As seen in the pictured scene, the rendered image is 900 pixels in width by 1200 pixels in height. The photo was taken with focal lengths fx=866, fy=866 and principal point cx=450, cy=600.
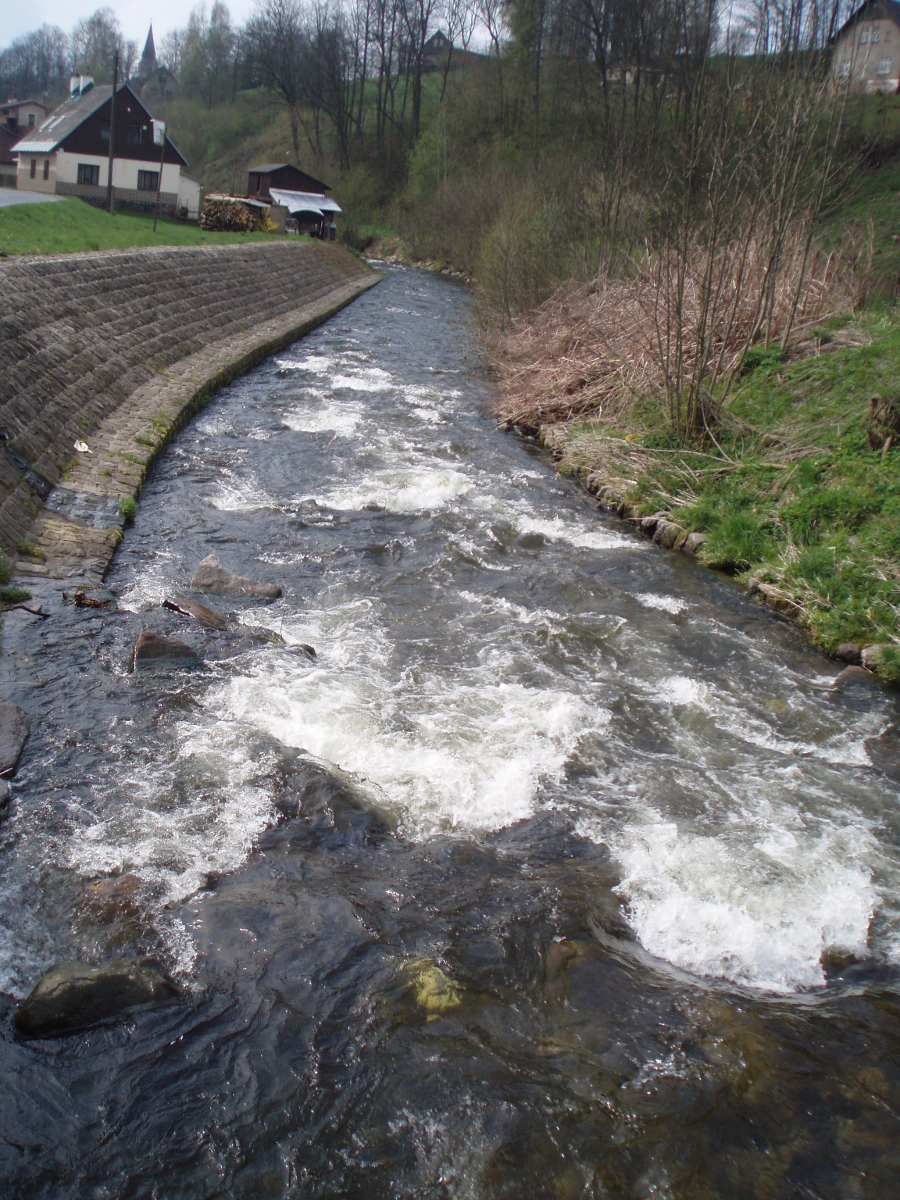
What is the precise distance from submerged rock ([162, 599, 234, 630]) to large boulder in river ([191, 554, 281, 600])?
55 cm

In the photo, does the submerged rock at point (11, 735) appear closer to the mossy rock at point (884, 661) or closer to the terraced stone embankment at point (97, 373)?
the terraced stone embankment at point (97, 373)

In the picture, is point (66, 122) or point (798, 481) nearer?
point (798, 481)

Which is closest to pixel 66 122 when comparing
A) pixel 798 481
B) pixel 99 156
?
pixel 99 156

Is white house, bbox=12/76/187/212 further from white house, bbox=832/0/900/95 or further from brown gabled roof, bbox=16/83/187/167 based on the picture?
white house, bbox=832/0/900/95

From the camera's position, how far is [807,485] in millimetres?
9539

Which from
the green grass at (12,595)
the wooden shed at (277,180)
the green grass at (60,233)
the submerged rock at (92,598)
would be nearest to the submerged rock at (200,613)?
the submerged rock at (92,598)

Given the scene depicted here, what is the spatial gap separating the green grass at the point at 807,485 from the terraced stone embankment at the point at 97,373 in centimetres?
615

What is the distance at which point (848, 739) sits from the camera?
20.3 ft

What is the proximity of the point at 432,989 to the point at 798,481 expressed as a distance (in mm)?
7736

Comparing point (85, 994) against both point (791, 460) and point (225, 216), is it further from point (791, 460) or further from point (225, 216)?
point (225, 216)

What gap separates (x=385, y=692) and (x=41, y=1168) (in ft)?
11.8

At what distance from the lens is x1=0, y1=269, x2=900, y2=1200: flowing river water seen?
310cm

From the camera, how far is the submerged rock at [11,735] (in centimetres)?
471

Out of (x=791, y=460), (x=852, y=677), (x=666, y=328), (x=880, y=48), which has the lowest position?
(x=852, y=677)
